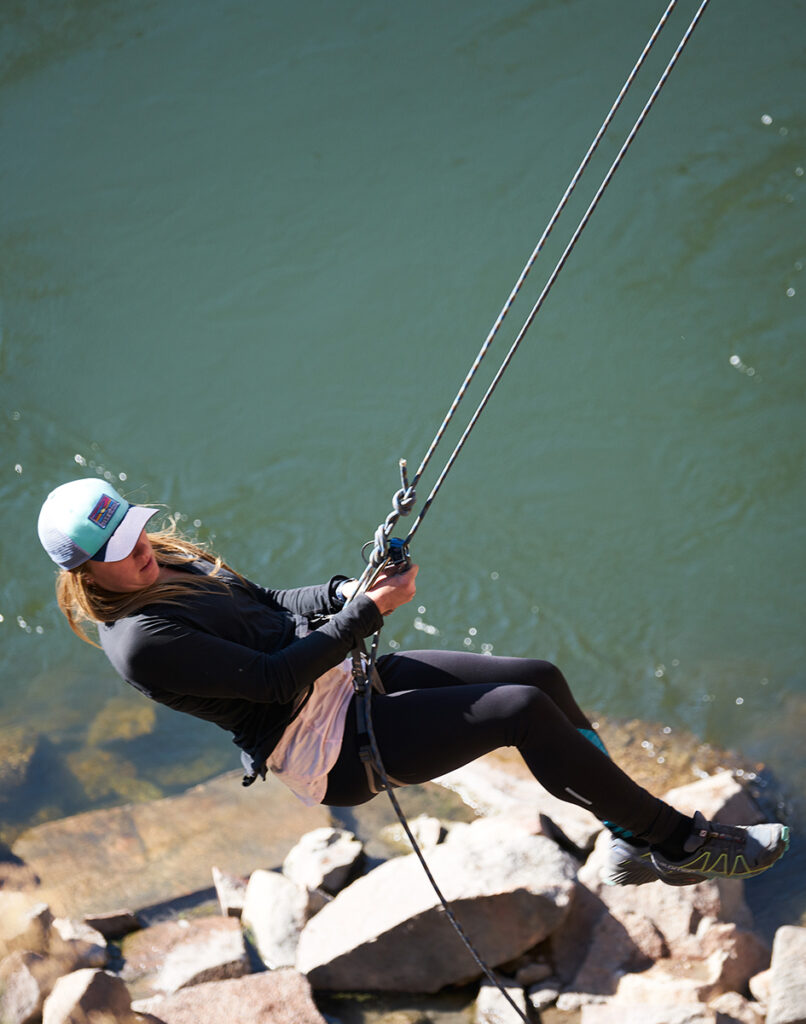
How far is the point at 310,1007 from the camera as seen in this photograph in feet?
8.87

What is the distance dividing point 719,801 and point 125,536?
2258 mm

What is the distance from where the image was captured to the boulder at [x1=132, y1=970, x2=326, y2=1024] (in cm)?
266

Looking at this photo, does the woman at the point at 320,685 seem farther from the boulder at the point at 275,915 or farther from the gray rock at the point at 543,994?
the boulder at the point at 275,915

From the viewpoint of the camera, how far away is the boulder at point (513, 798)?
133 inches

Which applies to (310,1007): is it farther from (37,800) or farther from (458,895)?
(37,800)

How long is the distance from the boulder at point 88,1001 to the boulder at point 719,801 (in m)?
1.77

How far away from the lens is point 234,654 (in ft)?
6.09

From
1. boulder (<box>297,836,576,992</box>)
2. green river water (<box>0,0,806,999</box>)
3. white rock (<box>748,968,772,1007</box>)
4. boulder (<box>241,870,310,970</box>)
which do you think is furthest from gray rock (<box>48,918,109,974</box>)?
white rock (<box>748,968,772,1007</box>)

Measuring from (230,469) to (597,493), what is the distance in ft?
6.10

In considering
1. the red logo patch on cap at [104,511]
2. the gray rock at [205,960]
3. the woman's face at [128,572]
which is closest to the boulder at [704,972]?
the gray rock at [205,960]

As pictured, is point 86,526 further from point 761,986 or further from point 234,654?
point 761,986

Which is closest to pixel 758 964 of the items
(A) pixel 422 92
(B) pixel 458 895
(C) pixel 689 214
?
(B) pixel 458 895

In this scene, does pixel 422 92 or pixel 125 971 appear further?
pixel 422 92

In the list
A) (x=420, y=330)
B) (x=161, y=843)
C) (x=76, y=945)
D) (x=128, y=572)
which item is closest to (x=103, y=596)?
(x=128, y=572)
